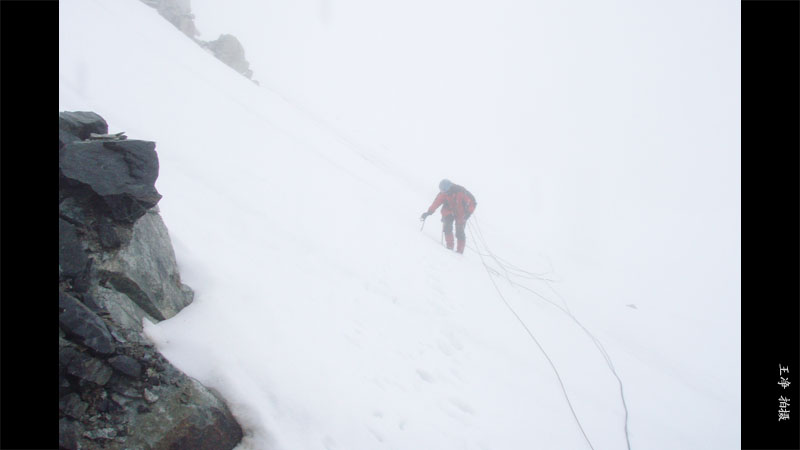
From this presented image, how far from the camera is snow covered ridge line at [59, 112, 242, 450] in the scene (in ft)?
6.23

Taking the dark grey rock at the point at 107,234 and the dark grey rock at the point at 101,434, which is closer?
the dark grey rock at the point at 101,434

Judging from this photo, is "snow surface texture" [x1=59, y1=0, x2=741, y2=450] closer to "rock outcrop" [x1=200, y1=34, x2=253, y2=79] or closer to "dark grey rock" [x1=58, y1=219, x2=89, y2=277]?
"dark grey rock" [x1=58, y1=219, x2=89, y2=277]

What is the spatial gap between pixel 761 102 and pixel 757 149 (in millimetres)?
538

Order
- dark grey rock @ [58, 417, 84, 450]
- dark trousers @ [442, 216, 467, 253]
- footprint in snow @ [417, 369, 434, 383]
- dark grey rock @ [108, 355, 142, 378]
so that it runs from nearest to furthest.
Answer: dark grey rock @ [58, 417, 84, 450] → dark grey rock @ [108, 355, 142, 378] → footprint in snow @ [417, 369, 434, 383] → dark trousers @ [442, 216, 467, 253]

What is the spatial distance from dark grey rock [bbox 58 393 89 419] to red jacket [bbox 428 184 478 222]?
8099mm

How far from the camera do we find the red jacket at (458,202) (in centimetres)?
945

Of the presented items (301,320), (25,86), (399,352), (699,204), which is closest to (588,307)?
(399,352)

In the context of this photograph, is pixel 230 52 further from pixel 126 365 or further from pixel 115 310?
pixel 126 365

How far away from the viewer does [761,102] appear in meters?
4.03

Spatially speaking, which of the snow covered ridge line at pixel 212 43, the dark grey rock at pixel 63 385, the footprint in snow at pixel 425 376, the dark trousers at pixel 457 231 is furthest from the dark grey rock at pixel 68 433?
the snow covered ridge line at pixel 212 43

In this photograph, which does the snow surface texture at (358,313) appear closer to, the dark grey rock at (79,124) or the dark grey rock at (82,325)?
the dark grey rock at (82,325)

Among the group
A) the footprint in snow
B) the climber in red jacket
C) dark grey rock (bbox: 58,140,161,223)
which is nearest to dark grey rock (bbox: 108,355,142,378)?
dark grey rock (bbox: 58,140,161,223)

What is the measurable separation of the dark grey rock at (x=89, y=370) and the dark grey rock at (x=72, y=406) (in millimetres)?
91

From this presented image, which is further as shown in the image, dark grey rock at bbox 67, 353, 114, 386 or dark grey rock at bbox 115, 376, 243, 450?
dark grey rock at bbox 115, 376, 243, 450
